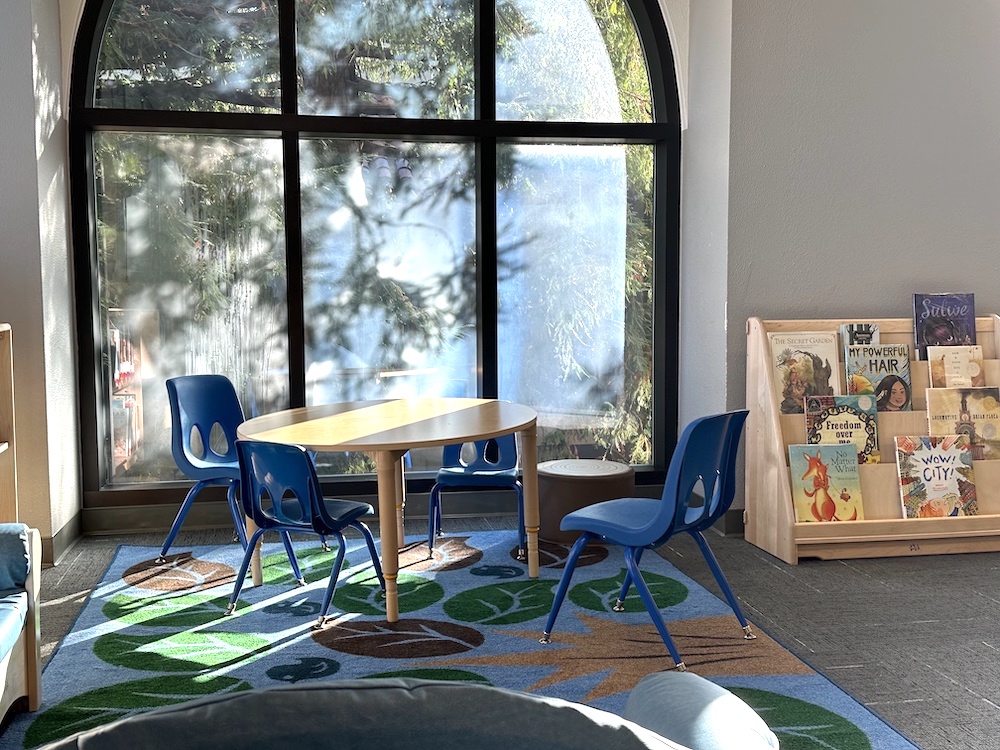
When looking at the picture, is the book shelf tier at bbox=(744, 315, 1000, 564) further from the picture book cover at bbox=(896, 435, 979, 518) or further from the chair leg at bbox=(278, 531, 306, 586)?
the chair leg at bbox=(278, 531, 306, 586)

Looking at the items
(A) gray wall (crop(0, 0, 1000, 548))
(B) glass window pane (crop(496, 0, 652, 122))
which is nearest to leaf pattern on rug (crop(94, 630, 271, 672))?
(A) gray wall (crop(0, 0, 1000, 548))

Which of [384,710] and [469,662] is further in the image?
[469,662]

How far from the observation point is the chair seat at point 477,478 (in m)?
4.71

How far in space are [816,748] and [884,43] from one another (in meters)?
3.78

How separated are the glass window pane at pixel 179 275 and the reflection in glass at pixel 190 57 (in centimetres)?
21

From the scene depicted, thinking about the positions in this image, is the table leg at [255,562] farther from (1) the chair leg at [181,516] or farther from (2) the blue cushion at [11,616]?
(2) the blue cushion at [11,616]

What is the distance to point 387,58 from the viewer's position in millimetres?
5527

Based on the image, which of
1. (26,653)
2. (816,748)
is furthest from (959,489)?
(26,653)

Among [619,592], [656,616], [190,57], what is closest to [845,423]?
[619,592]

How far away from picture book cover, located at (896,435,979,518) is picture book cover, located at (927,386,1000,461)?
67mm

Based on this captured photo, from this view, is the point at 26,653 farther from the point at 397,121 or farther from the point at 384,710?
the point at 397,121

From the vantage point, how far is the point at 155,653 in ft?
Answer: 11.6

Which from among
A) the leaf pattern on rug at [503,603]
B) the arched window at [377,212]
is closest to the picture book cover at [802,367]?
the arched window at [377,212]

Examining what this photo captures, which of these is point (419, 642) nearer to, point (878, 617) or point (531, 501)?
point (531, 501)
